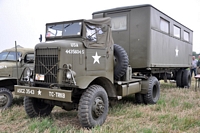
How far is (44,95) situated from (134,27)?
3.72 meters

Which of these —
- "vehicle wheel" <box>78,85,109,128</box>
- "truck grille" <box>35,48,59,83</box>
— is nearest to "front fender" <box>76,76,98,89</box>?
"vehicle wheel" <box>78,85,109,128</box>

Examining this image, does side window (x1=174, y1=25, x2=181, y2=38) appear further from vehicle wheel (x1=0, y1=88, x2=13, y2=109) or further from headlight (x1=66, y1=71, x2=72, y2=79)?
vehicle wheel (x1=0, y1=88, x2=13, y2=109)

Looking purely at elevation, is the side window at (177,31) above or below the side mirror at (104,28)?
above

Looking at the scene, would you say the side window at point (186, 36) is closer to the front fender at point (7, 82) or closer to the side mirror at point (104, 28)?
the side mirror at point (104, 28)

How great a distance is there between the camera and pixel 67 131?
4008 mm

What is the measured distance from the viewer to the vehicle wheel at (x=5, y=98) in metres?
6.12

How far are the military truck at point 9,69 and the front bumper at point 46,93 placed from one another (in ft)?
6.21

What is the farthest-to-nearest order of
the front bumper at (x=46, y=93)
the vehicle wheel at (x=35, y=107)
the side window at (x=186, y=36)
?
the side window at (x=186, y=36)
the vehicle wheel at (x=35, y=107)
the front bumper at (x=46, y=93)

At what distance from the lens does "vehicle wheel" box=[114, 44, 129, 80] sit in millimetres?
5484

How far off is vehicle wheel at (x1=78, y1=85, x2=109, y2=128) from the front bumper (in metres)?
0.35

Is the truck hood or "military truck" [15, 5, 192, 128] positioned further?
the truck hood

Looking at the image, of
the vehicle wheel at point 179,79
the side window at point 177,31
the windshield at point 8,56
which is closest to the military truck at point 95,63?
the side window at point 177,31

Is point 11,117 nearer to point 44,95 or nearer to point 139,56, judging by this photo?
point 44,95

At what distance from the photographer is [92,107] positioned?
4.21 metres
